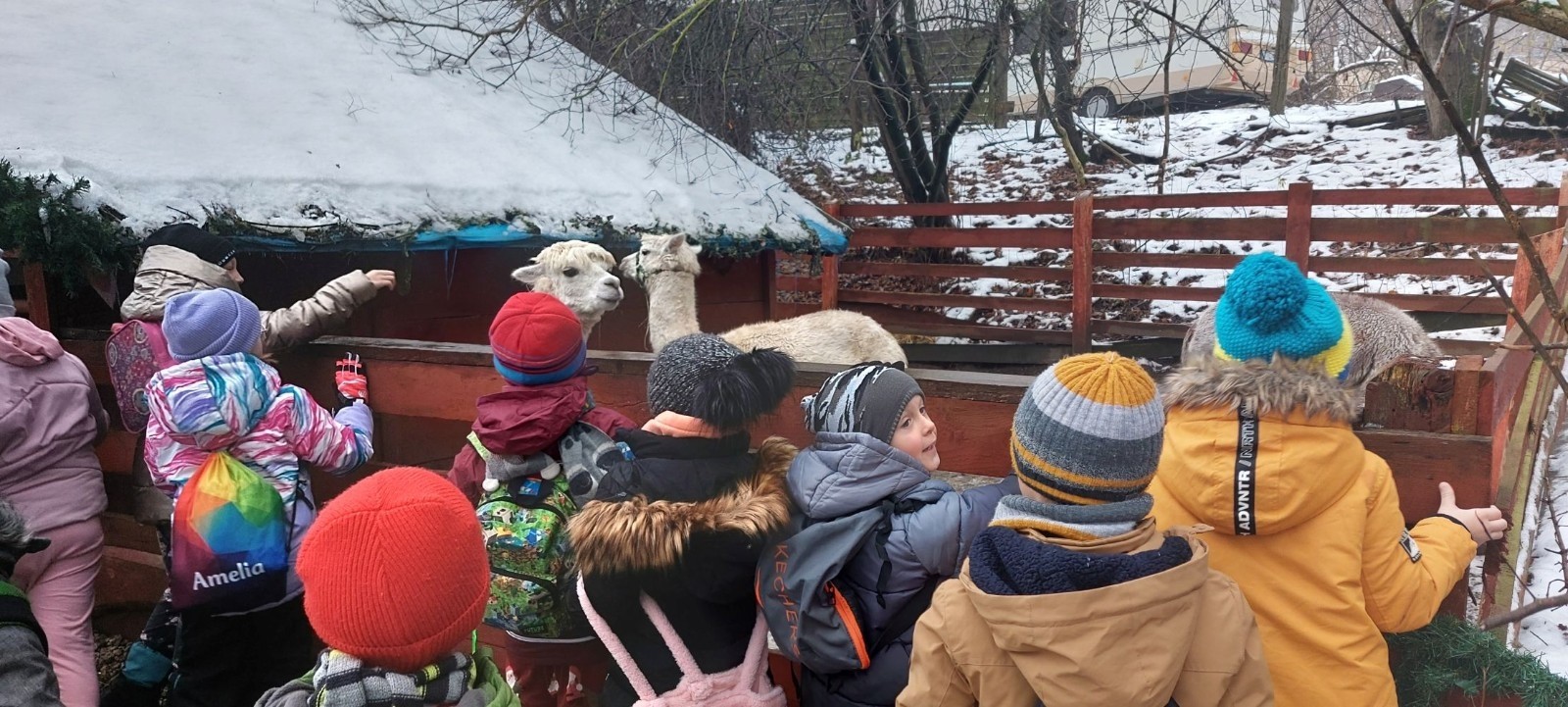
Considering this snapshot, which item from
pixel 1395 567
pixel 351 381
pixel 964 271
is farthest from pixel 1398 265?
pixel 351 381

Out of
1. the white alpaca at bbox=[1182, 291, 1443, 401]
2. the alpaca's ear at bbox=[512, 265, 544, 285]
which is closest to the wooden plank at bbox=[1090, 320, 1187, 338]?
the alpaca's ear at bbox=[512, 265, 544, 285]

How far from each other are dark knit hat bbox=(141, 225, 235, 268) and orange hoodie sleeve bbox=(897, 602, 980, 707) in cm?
303

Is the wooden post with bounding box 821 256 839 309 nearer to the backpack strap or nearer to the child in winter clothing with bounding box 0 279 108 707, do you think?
the child in winter clothing with bounding box 0 279 108 707

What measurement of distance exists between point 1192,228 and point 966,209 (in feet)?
7.72

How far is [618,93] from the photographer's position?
8.99 meters

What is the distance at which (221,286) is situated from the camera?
11.3ft

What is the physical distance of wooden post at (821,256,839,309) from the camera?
1095 cm

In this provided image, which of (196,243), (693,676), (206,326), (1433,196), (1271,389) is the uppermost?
(1433,196)

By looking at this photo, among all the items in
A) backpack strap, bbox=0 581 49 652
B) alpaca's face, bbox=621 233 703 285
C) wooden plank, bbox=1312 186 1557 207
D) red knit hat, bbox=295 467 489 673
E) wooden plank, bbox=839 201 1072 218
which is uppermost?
wooden plank, bbox=839 201 1072 218

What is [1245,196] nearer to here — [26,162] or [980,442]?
[980,442]

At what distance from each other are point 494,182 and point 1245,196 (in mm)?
6609

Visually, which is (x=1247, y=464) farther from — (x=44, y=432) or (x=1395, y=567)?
(x=44, y=432)

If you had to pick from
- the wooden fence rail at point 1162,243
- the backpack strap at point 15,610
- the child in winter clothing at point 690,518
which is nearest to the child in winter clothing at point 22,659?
the backpack strap at point 15,610

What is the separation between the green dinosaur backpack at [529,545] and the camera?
7.80 ft
